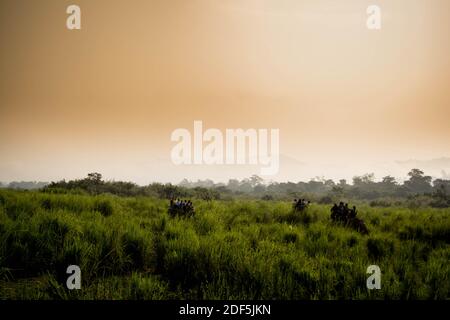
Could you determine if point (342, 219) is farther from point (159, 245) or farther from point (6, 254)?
point (6, 254)

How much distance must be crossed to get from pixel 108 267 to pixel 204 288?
1273 millimetres

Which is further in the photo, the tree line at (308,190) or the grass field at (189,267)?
the tree line at (308,190)

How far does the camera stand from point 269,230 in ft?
19.8

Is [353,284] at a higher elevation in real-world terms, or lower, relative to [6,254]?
lower

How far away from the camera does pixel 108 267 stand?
11.3ft

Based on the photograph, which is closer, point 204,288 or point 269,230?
point 204,288

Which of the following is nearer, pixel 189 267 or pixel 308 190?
pixel 189 267

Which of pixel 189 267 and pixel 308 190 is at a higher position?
pixel 189 267

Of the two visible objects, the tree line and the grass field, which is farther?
the tree line
